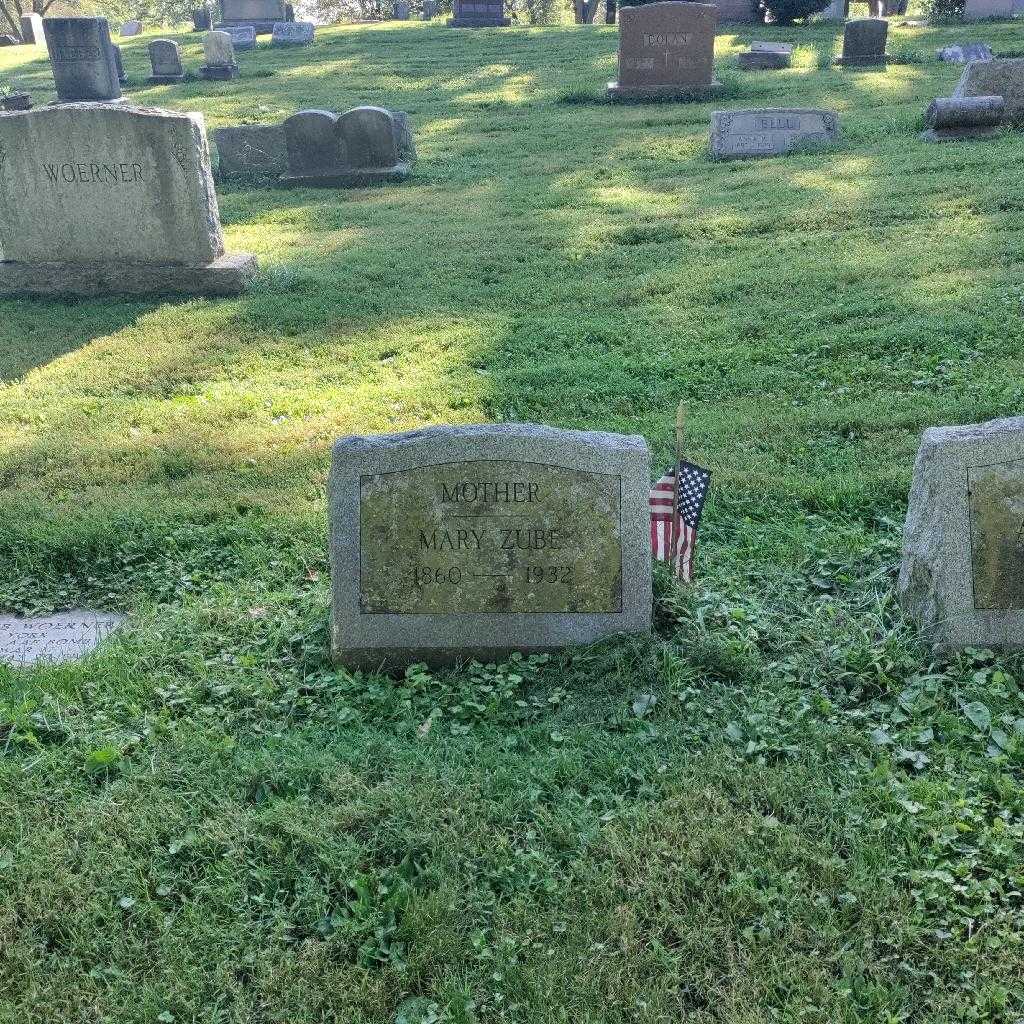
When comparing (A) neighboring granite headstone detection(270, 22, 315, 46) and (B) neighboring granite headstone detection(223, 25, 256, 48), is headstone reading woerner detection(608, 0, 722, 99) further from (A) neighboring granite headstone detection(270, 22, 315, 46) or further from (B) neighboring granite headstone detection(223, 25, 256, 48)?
(B) neighboring granite headstone detection(223, 25, 256, 48)

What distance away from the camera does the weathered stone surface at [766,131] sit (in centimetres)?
1359

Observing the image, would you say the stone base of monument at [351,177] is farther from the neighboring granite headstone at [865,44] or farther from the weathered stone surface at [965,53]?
the weathered stone surface at [965,53]

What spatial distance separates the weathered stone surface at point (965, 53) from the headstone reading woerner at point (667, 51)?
4.79 m

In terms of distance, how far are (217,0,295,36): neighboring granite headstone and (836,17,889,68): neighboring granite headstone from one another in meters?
23.1

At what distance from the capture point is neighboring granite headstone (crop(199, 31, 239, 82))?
2364cm

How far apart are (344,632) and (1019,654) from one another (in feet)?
8.40

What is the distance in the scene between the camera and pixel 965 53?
1917 cm

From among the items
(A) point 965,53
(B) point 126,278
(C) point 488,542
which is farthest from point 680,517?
(A) point 965,53

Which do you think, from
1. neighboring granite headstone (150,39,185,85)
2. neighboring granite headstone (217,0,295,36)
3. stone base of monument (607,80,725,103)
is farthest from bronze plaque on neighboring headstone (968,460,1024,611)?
neighboring granite headstone (217,0,295,36)

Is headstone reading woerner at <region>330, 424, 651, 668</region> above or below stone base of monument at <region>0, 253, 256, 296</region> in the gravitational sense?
above

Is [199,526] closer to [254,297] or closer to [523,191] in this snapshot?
[254,297]

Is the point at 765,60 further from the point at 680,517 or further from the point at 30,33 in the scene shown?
the point at 30,33

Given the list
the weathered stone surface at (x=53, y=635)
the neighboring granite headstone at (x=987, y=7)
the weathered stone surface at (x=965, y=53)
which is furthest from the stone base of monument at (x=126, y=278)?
the neighboring granite headstone at (x=987, y=7)

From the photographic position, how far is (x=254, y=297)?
30.3ft
